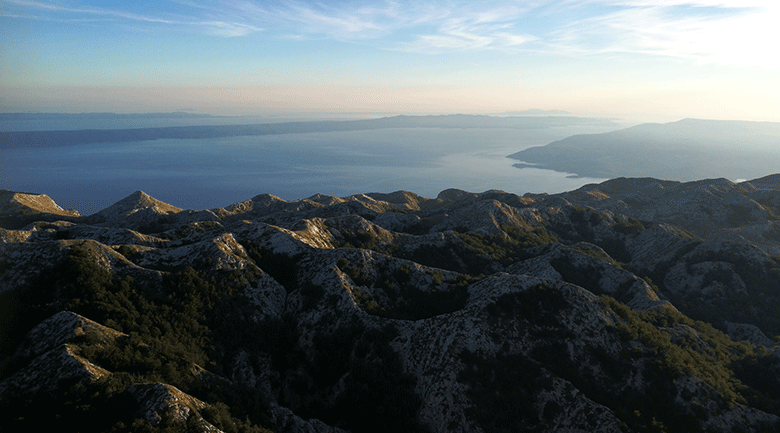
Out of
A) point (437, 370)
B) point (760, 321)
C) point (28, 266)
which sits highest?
point (28, 266)

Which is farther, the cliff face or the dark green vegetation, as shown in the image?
the cliff face

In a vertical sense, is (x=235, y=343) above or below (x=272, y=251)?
below

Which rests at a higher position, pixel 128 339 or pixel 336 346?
pixel 128 339

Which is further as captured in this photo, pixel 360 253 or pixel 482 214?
pixel 482 214

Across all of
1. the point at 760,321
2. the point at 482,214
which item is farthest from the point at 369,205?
the point at 760,321

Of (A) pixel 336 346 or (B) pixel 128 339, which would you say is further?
(A) pixel 336 346

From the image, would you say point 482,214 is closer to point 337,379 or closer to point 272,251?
point 272,251

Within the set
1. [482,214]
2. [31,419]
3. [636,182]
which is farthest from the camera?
[636,182]

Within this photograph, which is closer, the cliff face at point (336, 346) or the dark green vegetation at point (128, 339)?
the dark green vegetation at point (128, 339)
